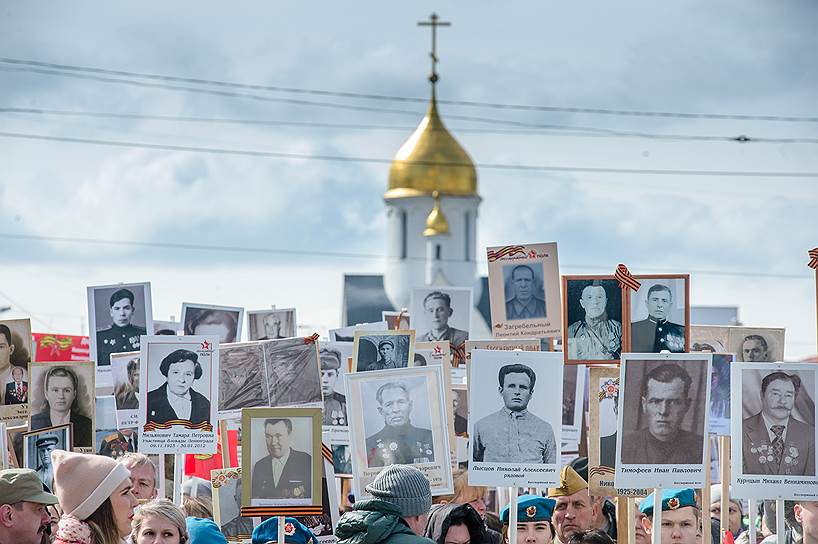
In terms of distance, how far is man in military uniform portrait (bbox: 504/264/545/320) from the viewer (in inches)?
299

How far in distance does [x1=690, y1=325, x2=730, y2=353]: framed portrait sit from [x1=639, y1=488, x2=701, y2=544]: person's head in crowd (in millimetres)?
1686

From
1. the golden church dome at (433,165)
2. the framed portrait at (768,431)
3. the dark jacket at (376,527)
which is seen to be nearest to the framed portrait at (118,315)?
the dark jacket at (376,527)

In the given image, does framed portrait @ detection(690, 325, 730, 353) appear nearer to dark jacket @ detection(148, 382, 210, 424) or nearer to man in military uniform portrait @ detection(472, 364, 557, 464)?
man in military uniform portrait @ detection(472, 364, 557, 464)

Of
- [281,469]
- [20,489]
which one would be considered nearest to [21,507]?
[20,489]

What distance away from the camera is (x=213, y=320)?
30.4 feet

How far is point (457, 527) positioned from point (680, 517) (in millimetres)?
1256

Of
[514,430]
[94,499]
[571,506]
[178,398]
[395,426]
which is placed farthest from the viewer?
[178,398]

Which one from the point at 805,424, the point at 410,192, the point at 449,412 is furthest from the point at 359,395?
the point at 410,192

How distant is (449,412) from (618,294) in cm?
101

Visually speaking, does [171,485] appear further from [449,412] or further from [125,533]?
[125,533]

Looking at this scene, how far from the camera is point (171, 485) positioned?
8102 mm

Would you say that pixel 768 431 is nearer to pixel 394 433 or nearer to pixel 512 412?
pixel 512 412

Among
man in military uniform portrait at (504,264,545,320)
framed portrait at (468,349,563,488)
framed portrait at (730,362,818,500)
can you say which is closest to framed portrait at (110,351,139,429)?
man in military uniform portrait at (504,264,545,320)

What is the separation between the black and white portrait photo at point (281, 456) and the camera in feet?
19.2
